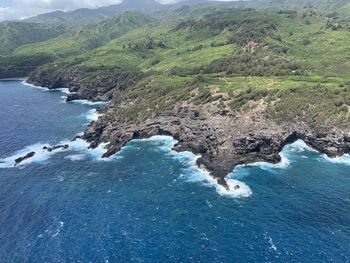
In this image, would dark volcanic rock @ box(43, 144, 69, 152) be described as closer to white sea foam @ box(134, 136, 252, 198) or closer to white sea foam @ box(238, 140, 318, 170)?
white sea foam @ box(134, 136, 252, 198)

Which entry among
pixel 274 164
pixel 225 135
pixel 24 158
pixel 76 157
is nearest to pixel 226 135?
pixel 225 135

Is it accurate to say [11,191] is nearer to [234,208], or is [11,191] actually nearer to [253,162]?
[234,208]

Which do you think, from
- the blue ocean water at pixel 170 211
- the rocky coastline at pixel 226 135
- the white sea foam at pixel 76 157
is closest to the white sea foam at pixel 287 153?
the blue ocean water at pixel 170 211

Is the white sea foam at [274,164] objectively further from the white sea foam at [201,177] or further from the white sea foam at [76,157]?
the white sea foam at [76,157]

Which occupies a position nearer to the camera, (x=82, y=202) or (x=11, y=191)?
(x=82, y=202)

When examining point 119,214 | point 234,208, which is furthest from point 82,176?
point 234,208

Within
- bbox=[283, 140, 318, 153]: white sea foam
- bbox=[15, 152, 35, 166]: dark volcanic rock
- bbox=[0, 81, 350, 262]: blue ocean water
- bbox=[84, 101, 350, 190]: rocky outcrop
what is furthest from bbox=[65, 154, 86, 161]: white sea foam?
bbox=[283, 140, 318, 153]: white sea foam
